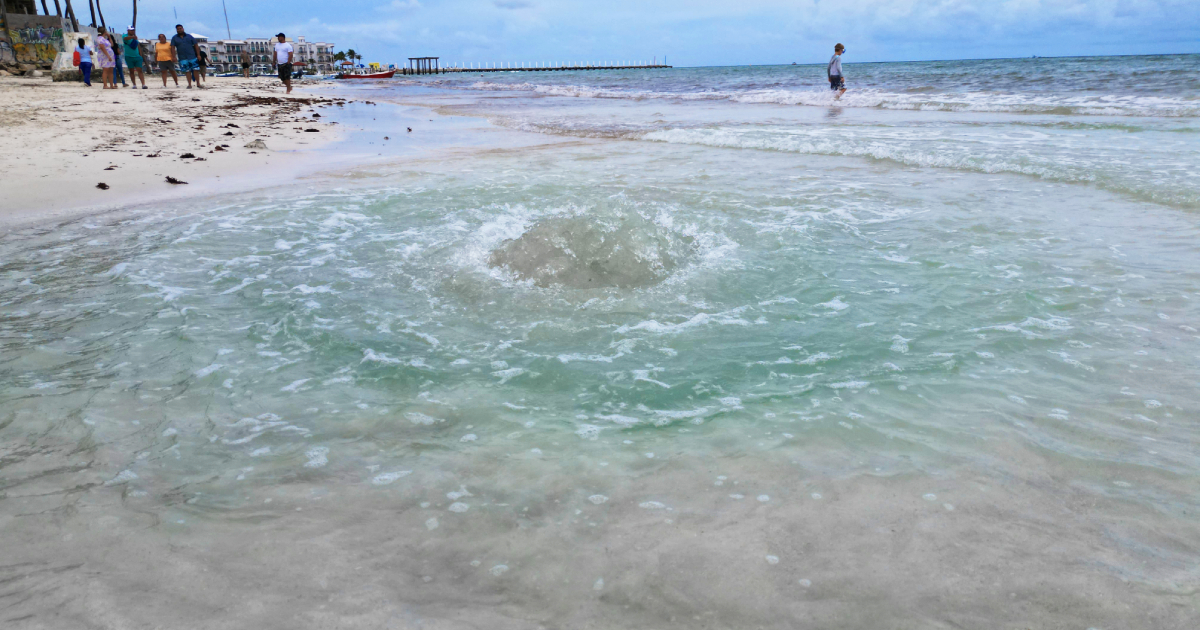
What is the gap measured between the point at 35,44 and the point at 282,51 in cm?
2025

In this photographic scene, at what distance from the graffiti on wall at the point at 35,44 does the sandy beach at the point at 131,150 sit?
1979 cm

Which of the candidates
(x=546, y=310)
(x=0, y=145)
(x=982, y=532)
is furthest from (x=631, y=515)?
(x=0, y=145)

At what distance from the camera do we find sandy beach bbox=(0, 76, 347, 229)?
23.6 ft

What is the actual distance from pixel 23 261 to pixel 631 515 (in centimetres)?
550

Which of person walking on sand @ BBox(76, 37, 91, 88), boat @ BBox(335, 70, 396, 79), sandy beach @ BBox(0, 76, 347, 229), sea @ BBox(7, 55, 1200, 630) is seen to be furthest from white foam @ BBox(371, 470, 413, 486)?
boat @ BBox(335, 70, 396, 79)

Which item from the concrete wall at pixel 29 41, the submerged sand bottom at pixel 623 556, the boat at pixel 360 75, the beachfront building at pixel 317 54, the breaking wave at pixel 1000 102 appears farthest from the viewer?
the beachfront building at pixel 317 54

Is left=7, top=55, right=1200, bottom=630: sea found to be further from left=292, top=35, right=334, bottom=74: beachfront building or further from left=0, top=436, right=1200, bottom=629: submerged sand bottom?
left=292, top=35, right=334, bottom=74: beachfront building

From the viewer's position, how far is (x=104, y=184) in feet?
24.5

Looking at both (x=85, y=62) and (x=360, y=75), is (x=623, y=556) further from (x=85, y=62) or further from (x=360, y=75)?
(x=360, y=75)

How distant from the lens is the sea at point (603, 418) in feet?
6.51

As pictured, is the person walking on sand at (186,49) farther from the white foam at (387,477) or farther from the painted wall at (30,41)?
the white foam at (387,477)

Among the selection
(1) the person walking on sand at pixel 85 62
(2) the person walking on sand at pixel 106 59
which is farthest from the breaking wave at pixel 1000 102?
(1) the person walking on sand at pixel 85 62

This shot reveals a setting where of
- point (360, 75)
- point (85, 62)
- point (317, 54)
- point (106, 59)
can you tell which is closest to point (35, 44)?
point (85, 62)

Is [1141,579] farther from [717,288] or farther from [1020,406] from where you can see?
[717,288]
